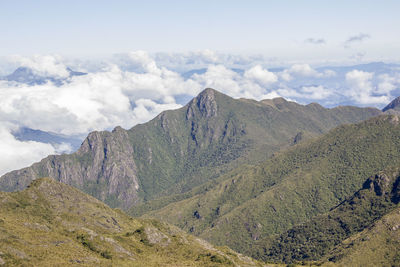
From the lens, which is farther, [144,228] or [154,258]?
[144,228]

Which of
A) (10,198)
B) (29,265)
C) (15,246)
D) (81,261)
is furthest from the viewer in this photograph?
(10,198)

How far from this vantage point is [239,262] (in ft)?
558

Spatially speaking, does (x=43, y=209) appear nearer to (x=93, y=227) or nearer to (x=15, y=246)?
(x=93, y=227)

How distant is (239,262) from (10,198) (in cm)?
12298

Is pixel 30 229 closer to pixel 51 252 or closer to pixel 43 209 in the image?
pixel 51 252

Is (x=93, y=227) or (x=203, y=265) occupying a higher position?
(x=203, y=265)

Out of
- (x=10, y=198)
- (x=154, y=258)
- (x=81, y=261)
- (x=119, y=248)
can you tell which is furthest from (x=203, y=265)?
(x=10, y=198)

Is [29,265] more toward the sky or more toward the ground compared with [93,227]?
more toward the sky

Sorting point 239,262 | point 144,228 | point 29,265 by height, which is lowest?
point 239,262

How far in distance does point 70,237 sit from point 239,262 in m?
76.8

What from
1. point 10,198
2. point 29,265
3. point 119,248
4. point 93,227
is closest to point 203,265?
point 119,248

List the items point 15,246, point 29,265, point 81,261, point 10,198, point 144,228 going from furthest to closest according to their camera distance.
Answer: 1. point 10,198
2. point 144,228
3. point 81,261
4. point 15,246
5. point 29,265

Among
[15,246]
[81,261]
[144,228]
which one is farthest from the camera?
[144,228]

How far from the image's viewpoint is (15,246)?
106688 mm
